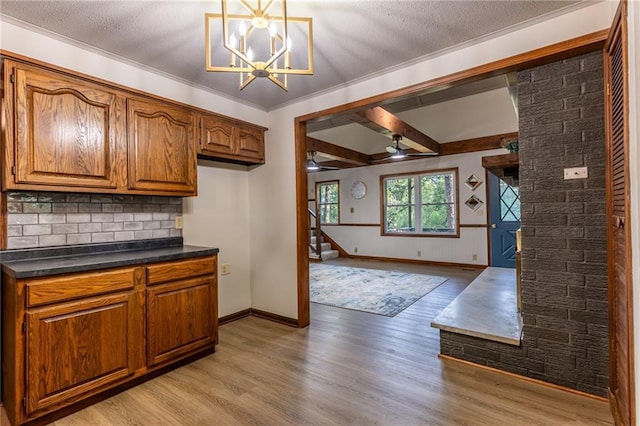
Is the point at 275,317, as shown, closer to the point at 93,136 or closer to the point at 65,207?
the point at 65,207

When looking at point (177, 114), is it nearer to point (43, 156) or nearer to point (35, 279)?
point (43, 156)

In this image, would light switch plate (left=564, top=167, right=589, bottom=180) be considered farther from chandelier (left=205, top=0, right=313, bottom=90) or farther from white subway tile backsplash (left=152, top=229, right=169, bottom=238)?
white subway tile backsplash (left=152, top=229, right=169, bottom=238)

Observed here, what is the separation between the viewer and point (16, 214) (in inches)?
79.4

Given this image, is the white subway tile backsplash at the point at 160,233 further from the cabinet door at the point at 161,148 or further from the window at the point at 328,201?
the window at the point at 328,201

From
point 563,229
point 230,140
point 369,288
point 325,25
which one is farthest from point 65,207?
point 369,288

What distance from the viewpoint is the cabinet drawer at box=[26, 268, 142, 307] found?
1.67 metres

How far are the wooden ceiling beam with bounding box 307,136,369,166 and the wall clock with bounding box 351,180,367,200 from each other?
0.60 meters

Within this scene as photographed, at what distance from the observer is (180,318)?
2336mm

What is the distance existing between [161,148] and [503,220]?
5916 mm

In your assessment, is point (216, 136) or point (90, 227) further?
point (216, 136)

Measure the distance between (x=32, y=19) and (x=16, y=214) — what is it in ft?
4.09

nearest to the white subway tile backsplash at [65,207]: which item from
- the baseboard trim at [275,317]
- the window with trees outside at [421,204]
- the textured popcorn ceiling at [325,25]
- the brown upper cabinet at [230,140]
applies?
the brown upper cabinet at [230,140]

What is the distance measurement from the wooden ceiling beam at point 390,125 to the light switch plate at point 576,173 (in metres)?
1.92

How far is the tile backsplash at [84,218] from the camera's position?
80.3 inches
